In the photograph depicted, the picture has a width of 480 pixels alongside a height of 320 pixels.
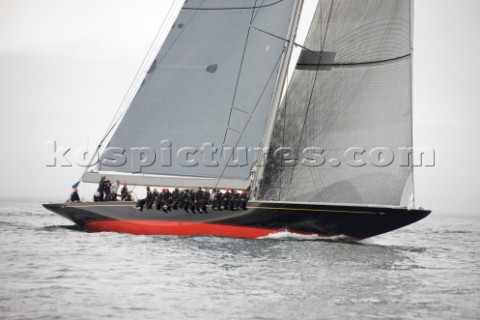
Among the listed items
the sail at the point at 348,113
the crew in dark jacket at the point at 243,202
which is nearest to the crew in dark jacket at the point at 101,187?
the crew in dark jacket at the point at 243,202

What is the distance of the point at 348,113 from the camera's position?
80.7 feet

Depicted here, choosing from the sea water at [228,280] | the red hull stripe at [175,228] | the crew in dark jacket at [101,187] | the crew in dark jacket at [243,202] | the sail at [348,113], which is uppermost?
the sail at [348,113]

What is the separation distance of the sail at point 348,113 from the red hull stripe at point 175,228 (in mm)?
1534

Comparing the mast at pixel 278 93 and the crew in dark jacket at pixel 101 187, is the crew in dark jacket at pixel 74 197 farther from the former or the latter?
the mast at pixel 278 93

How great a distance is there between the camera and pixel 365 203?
2392 centimetres

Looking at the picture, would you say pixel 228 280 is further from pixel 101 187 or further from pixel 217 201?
pixel 101 187

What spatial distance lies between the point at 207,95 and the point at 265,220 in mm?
5560

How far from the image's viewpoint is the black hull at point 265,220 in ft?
77.7

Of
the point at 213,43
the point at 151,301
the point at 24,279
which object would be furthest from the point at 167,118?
the point at 151,301

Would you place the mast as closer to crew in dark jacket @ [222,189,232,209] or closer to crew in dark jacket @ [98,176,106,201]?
crew in dark jacket @ [222,189,232,209]

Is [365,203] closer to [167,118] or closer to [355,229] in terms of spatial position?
[355,229]

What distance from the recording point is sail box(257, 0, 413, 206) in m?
24.0

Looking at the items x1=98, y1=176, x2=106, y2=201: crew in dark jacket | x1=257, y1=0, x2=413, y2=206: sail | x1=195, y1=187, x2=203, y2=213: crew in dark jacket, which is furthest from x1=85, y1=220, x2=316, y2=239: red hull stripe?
x1=257, y1=0, x2=413, y2=206: sail

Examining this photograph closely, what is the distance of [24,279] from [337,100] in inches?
516
